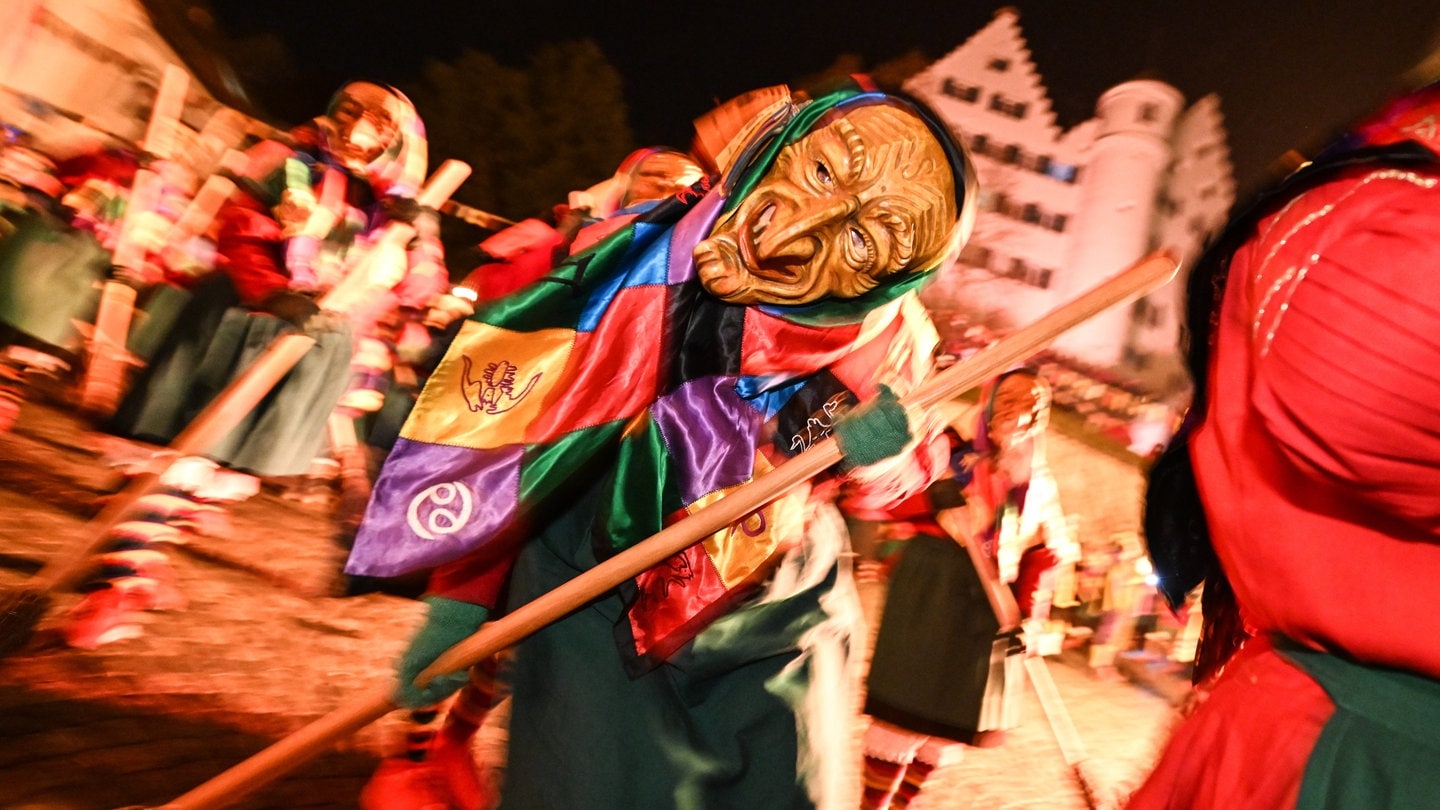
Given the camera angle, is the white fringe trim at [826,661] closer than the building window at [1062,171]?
Yes

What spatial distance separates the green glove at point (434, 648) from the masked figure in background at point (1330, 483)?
1.38 m

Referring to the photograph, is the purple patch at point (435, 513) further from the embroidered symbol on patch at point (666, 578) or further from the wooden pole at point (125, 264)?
the wooden pole at point (125, 264)

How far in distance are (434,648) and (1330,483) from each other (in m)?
1.67

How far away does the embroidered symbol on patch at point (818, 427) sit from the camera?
6.79ft

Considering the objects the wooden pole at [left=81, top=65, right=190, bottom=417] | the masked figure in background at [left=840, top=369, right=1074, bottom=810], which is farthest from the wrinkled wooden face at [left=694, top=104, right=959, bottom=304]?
the wooden pole at [left=81, top=65, right=190, bottom=417]

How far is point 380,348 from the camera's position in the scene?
4.73 m

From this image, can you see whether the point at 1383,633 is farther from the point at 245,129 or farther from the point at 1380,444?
the point at 245,129

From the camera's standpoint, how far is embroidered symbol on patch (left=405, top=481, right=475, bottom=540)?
6.05 ft

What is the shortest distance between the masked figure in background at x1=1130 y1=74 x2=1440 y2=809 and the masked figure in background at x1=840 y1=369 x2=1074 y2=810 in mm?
2221

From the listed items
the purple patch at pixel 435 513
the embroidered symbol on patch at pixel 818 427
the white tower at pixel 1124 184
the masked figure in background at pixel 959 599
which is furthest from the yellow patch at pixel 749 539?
the white tower at pixel 1124 184

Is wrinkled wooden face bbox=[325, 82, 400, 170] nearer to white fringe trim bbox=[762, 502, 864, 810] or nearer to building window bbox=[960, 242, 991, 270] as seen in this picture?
white fringe trim bbox=[762, 502, 864, 810]

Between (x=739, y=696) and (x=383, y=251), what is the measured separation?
3289 mm

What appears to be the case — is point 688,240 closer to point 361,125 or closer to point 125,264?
point 361,125

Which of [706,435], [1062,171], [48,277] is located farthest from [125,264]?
[1062,171]
